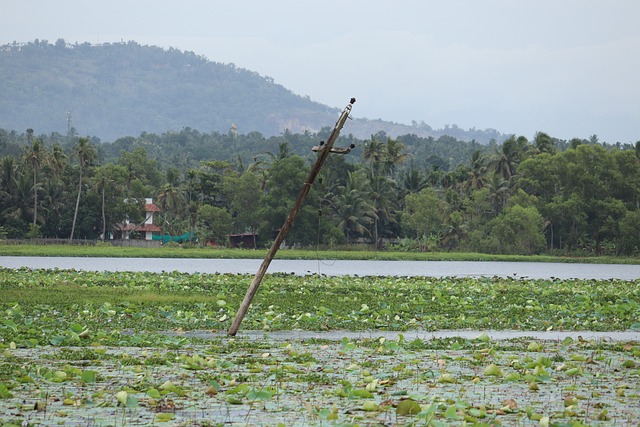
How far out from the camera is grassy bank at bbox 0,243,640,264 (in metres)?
78.7

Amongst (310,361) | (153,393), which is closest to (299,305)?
(310,361)

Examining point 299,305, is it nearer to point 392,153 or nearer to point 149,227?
point 392,153

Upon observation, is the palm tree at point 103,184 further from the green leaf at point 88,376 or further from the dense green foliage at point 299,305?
the green leaf at point 88,376

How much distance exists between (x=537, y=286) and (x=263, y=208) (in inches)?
2125

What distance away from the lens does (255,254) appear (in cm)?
8325

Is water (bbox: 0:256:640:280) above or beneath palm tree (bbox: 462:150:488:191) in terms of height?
beneath

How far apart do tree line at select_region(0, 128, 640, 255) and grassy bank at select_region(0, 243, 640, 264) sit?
2487 mm

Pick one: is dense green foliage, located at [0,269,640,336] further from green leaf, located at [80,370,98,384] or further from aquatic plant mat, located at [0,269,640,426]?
green leaf, located at [80,370,98,384]

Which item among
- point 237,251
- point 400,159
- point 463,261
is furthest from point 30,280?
point 400,159

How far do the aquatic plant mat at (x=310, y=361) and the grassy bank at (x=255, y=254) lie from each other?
49886 millimetres

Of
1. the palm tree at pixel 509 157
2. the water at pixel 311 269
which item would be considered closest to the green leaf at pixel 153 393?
the water at pixel 311 269

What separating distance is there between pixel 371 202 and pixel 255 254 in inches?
696

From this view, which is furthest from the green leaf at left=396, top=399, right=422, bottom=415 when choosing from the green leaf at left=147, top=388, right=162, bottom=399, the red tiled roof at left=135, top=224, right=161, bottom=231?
the red tiled roof at left=135, top=224, right=161, bottom=231

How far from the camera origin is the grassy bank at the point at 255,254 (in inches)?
3098
